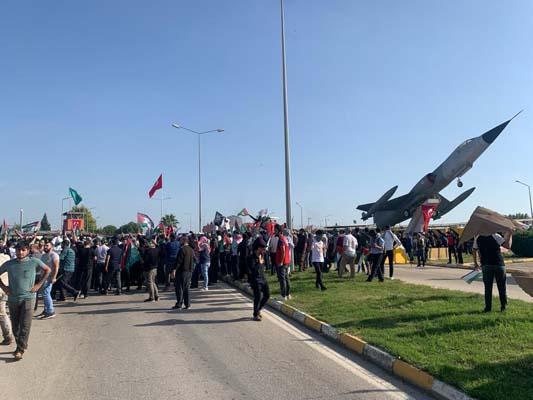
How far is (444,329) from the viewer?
7.08m

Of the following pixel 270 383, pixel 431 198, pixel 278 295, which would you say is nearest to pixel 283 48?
pixel 278 295

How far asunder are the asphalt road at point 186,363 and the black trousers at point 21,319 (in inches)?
10.8

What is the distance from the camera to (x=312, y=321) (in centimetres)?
852

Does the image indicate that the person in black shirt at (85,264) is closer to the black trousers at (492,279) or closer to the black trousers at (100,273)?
the black trousers at (100,273)

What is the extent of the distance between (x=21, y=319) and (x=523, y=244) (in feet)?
83.7

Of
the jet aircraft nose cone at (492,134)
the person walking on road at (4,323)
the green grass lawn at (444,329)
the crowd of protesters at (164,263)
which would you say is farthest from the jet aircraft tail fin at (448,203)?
the person walking on road at (4,323)

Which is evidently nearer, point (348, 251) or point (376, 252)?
point (376, 252)

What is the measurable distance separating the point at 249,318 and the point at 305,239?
26.7 ft

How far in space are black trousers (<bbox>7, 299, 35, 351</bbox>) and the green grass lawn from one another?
15.9 ft

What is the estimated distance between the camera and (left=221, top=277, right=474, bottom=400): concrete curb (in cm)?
488

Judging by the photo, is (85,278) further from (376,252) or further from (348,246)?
(376,252)

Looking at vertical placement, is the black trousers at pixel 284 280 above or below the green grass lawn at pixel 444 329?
above

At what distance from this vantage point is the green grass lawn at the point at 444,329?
501cm

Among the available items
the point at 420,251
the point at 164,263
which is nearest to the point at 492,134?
the point at 420,251
